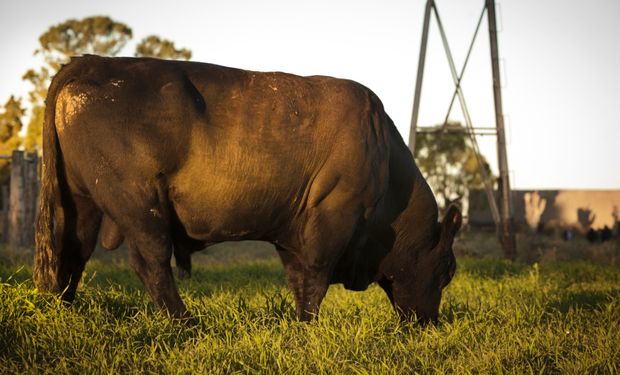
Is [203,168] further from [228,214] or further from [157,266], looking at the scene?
[157,266]

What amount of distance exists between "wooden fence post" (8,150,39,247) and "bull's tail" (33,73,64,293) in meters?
10.2

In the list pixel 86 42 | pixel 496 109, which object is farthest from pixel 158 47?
pixel 496 109

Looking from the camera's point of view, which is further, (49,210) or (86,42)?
(86,42)

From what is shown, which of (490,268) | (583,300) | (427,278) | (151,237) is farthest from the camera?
(490,268)

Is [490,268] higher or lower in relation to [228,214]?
lower

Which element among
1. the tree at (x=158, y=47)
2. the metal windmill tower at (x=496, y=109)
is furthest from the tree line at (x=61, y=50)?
the metal windmill tower at (x=496, y=109)

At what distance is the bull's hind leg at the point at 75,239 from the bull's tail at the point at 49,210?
45mm

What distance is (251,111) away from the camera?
211 inches

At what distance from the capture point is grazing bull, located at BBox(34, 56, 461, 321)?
5004 mm

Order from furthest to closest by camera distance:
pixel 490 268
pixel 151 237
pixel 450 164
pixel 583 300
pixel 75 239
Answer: pixel 450 164 → pixel 490 268 → pixel 583 300 → pixel 75 239 → pixel 151 237

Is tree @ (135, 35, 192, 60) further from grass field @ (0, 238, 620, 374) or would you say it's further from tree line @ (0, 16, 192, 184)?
grass field @ (0, 238, 620, 374)

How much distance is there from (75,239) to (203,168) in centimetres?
120

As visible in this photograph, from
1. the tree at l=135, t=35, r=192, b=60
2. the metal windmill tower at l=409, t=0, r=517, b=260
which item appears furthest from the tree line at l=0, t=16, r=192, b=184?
the metal windmill tower at l=409, t=0, r=517, b=260

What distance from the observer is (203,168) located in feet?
16.9
